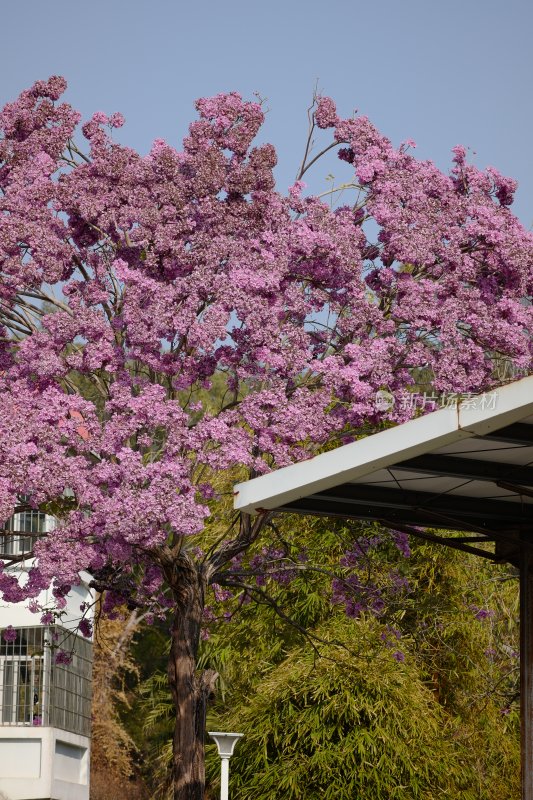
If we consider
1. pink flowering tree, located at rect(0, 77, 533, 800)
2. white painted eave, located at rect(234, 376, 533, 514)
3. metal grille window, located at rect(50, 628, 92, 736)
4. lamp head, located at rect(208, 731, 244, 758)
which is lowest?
lamp head, located at rect(208, 731, 244, 758)

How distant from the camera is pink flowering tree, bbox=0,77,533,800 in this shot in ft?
51.3

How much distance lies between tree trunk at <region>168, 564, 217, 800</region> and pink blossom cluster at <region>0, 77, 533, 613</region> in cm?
55

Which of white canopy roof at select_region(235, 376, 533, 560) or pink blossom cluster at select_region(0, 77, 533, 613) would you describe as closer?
white canopy roof at select_region(235, 376, 533, 560)

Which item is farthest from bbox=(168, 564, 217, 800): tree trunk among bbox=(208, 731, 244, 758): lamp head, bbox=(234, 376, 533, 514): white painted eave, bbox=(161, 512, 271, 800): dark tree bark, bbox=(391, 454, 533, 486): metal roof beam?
bbox=(391, 454, 533, 486): metal roof beam

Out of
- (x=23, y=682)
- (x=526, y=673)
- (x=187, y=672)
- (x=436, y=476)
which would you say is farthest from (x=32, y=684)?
(x=436, y=476)

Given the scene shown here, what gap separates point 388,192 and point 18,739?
15675mm

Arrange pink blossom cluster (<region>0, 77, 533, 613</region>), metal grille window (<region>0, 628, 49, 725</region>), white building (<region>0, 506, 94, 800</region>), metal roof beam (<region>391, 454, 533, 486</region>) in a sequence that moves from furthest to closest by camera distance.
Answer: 1. metal grille window (<region>0, 628, 49, 725</region>)
2. white building (<region>0, 506, 94, 800</region>)
3. pink blossom cluster (<region>0, 77, 533, 613</region>)
4. metal roof beam (<region>391, 454, 533, 486</region>)

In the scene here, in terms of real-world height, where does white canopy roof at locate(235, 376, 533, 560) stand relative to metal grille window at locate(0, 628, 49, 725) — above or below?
above

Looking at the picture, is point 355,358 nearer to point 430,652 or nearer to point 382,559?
point 382,559

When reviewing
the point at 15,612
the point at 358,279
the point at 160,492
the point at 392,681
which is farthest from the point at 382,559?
the point at 160,492

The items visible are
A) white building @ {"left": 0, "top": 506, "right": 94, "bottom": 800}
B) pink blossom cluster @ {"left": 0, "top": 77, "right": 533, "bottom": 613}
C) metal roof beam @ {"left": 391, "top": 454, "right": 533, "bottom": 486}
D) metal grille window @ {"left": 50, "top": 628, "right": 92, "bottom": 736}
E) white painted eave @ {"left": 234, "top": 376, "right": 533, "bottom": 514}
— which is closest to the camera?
white painted eave @ {"left": 234, "top": 376, "right": 533, "bottom": 514}

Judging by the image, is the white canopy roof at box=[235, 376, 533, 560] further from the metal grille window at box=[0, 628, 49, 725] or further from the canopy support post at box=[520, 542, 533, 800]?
the metal grille window at box=[0, 628, 49, 725]

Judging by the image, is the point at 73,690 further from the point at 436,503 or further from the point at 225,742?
the point at 436,503

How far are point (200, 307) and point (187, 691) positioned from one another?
14.8 feet
